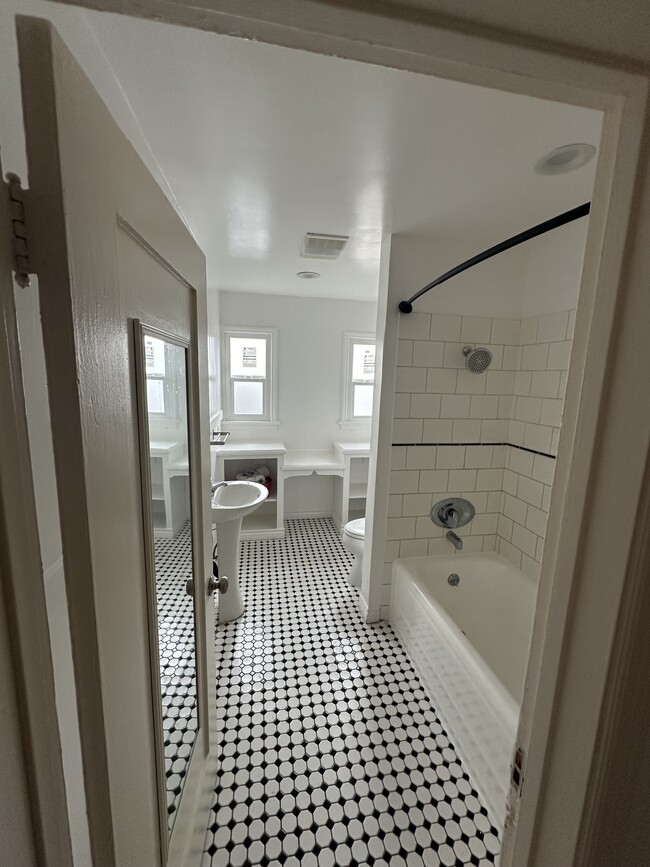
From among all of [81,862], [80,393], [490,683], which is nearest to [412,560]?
[490,683]

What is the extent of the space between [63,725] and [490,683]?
138cm

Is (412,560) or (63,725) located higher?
(63,725)

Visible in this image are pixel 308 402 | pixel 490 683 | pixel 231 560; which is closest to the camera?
pixel 490 683

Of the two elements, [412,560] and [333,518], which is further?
[333,518]

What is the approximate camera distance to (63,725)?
1.82ft

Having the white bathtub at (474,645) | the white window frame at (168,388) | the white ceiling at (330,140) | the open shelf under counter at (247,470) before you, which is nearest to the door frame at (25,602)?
the white window frame at (168,388)

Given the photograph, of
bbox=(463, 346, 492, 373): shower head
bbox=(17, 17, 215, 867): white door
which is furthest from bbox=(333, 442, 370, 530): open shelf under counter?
bbox=(17, 17, 215, 867): white door

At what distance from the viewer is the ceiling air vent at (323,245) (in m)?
1.95

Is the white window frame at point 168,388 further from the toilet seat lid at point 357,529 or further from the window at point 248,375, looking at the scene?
the window at point 248,375

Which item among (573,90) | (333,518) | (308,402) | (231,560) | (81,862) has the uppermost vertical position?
(573,90)

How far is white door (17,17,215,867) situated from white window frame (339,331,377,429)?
9.08ft

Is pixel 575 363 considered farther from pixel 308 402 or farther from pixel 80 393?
pixel 308 402

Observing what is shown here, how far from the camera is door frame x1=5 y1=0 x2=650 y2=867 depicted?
37cm

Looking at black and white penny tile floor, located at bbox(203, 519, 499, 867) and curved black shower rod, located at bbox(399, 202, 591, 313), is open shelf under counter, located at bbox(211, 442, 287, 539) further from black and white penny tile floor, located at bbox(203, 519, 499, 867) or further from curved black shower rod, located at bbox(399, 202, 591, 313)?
curved black shower rod, located at bbox(399, 202, 591, 313)
